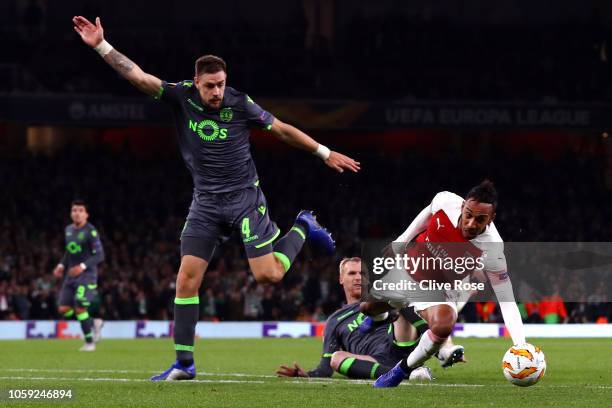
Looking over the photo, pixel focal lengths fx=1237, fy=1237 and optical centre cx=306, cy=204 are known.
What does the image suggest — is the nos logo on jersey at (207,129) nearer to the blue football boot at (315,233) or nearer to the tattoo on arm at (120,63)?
the tattoo on arm at (120,63)

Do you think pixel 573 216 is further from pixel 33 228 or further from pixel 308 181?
pixel 33 228

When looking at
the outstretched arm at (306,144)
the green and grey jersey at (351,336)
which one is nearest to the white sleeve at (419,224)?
the outstretched arm at (306,144)

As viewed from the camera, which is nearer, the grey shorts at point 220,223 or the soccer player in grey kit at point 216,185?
the soccer player in grey kit at point 216,185

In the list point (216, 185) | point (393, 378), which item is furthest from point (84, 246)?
point (393, 378)

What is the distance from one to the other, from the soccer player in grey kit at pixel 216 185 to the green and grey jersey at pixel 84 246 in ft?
30.2

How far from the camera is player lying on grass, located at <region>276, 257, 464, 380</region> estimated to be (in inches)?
412

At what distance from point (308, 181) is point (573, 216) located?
701cm

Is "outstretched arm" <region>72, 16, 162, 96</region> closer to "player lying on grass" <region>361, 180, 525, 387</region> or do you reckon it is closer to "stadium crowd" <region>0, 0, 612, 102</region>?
"player lying on grass" <region>361, 180, 525, 387</region>

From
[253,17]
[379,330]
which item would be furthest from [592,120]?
[379,330]

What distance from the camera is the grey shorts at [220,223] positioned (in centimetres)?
978

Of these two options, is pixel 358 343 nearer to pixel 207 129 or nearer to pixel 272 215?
pixel 207 129

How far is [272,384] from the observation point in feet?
32.7

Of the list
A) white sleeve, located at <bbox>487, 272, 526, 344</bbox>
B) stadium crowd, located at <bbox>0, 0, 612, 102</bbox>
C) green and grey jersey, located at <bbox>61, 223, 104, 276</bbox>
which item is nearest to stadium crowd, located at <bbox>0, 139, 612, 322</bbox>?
stadium crowd, located at <bbox>0, 0, 612, 102</bbox>

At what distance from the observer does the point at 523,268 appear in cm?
2728
